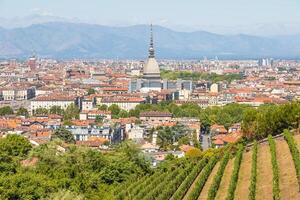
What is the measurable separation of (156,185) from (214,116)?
3851 centimetres

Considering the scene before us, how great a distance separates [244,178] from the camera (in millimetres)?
21422

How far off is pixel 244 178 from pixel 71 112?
4973 centimetres

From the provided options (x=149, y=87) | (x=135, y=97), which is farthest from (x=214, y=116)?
(x=149, y=87)

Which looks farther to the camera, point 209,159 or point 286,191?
point 209,159

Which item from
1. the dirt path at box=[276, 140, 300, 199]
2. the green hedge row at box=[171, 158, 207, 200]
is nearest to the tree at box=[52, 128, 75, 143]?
the green hedge row at box=[171, 158, 207, 200]

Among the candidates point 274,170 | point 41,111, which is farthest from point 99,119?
point 274,170

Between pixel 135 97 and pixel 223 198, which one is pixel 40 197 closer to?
pixel 223 198

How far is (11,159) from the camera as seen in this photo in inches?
1054

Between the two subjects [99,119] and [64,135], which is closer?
[64,135]

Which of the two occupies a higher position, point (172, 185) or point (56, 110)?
point (172, 185)

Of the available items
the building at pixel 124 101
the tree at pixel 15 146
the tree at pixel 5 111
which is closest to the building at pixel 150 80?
the building at pixel 124 101

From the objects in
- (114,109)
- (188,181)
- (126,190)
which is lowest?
(114,109)

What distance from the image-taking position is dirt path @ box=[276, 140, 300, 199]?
60.4 ft

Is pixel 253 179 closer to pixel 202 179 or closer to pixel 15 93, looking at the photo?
pixel 202 179
